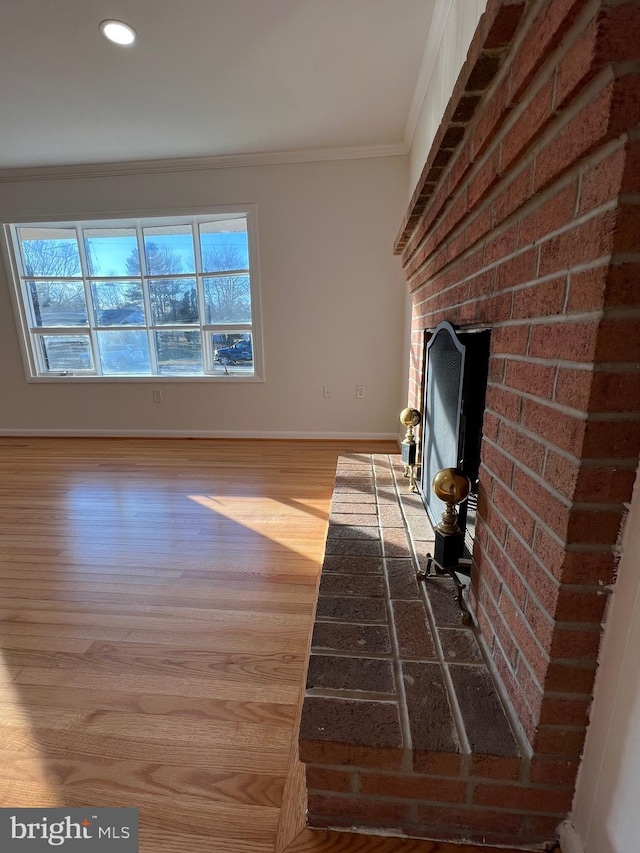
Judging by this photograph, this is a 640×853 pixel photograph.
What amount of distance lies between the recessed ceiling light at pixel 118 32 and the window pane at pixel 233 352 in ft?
6.95

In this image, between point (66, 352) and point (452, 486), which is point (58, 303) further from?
point (452, 486)

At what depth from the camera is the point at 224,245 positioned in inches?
140

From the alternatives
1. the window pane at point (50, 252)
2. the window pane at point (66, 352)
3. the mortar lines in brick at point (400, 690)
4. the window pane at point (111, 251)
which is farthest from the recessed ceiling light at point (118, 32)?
the mortar lines in brick at point (400, 690)

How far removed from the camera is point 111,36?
1875 mm

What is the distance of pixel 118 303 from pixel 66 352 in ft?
2.68

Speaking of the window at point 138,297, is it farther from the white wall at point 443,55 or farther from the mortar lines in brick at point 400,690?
the mortar lines in brick at point 400,690

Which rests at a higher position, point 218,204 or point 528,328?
point 218,204

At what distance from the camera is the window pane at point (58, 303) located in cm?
383

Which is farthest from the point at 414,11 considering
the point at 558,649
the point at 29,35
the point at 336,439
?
the point at 336,439

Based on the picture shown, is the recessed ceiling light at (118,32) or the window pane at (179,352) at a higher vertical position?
the recessed ceiling light at (118,32)

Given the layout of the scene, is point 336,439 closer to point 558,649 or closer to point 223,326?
point 223,326

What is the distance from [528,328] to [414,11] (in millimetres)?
2014

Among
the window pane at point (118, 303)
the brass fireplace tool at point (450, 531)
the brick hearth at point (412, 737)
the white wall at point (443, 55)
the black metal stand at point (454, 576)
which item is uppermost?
the white wall at point (443, 55)

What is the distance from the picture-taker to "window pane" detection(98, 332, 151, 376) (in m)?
3.89
